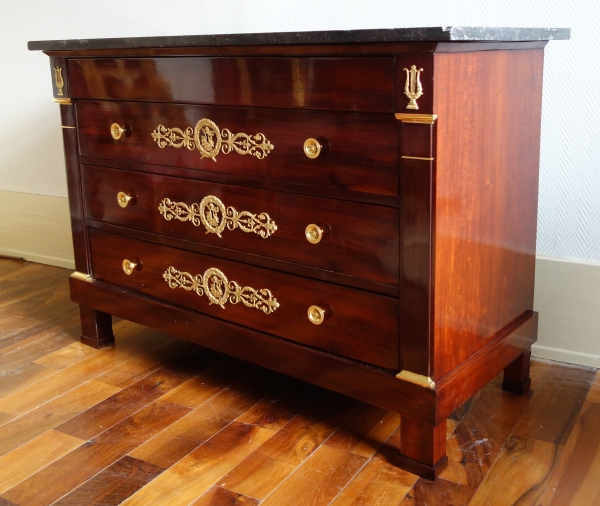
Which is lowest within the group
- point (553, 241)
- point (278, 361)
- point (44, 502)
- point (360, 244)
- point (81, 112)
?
point (44, 502)

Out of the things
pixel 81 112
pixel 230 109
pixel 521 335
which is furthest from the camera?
pixel 81 112

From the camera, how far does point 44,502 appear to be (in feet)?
4.44

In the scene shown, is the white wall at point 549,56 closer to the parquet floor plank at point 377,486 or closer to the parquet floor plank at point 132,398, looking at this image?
the parquet floor plank at point 377,486

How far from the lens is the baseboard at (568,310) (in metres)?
1.80

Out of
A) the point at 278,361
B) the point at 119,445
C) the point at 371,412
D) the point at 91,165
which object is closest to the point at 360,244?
the point at 278,361

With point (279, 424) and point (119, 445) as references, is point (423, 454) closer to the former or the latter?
point (279, 424)

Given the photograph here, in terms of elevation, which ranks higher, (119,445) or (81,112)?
(81,112)

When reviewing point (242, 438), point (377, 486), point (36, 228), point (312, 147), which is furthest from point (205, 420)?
point (36, 228)

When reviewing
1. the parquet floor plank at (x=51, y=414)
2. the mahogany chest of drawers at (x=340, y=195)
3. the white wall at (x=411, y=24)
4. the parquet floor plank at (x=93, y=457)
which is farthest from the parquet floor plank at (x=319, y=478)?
the white wall at (x=411, y=24)

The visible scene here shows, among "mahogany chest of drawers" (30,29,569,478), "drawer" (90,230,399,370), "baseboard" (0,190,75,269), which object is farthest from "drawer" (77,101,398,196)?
"baseboard" (0,190,75,269)

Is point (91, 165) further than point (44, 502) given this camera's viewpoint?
Yes

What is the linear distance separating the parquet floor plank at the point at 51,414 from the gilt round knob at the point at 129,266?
28 cm

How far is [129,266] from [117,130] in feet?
1.10

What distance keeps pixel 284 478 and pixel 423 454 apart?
27 centimetres
